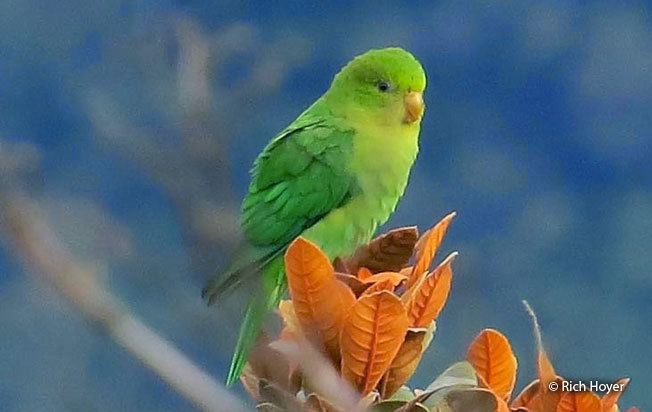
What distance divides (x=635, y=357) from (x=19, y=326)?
1038 millimetres

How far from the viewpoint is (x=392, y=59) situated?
0.89 m

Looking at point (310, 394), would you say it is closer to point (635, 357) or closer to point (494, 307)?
point (494, 307)

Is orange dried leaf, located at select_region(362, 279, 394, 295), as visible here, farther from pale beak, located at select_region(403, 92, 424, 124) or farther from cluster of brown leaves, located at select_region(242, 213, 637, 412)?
pale beak, located at select_region(403, 92, 424, 124)

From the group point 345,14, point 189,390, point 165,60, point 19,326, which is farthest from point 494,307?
point 189,390

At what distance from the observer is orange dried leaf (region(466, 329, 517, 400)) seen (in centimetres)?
51

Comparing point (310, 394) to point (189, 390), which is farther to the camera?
point (310, 394)

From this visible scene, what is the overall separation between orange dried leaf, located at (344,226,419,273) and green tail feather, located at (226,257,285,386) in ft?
0.21

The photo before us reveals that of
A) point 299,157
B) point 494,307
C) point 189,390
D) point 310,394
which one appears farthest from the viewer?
point 494,307

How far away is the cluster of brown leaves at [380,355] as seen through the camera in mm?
456

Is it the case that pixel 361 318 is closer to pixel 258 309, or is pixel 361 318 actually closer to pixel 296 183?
pixel 258 309

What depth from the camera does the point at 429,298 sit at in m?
0.52

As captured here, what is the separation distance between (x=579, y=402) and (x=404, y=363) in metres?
0.08
